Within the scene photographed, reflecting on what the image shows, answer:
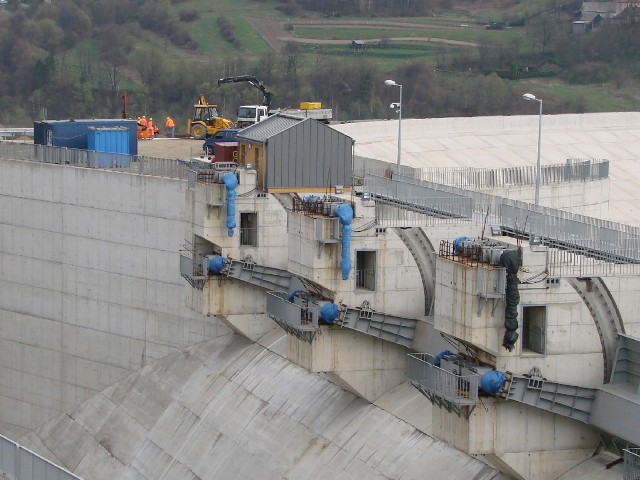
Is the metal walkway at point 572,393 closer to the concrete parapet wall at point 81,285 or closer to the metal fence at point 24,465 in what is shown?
the metal fence at point 24,465

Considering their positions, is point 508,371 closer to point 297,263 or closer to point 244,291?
point 297,263

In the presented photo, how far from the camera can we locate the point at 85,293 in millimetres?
69938

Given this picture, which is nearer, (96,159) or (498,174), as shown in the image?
(96,159)

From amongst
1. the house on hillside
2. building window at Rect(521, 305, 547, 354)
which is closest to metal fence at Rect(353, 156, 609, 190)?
building window at Rect(521, 305, 547, 354)

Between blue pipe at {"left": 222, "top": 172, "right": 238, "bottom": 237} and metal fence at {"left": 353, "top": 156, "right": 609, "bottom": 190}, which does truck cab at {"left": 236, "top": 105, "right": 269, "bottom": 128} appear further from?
blue pipe at {"left": 222, "top": 172, "right": 238, "bottom": 237}

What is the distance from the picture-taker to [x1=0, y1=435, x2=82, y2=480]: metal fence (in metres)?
43.4

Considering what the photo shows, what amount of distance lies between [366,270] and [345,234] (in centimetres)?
191

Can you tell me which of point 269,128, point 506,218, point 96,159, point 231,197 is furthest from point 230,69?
point 506,218

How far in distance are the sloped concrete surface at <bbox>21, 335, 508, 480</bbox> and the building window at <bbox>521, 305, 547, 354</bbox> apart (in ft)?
12.8

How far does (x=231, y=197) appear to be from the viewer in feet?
181

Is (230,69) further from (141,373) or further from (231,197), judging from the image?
(231,197)

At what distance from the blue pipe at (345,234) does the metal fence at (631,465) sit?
38.8 ft

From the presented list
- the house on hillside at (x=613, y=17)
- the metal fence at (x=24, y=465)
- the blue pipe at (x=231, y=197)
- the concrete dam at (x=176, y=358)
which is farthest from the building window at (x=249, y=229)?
the house on hillside at (x=613, y=17)

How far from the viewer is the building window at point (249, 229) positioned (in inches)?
2227
